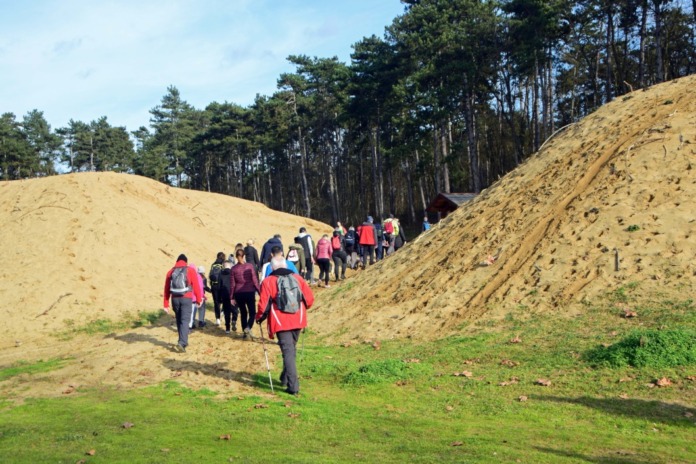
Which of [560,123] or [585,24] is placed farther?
[560,123]

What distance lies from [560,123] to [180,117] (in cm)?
5940

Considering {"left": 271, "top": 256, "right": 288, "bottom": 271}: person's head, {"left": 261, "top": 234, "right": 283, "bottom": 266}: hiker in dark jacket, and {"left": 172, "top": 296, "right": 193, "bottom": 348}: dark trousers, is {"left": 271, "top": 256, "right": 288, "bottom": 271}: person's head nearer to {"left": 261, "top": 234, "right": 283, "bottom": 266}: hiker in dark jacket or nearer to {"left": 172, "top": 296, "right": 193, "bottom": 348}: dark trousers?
{"left": 172, "top": 296, "right": 193, "bottom": 348}: dark trousers

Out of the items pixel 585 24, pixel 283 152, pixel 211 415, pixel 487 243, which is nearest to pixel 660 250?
pixel 487 243

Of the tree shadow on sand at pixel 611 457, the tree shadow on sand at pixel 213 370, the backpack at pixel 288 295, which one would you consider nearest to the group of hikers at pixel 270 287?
the backpack at pixel 288 295

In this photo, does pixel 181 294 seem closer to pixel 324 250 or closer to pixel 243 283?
pixel 243 283

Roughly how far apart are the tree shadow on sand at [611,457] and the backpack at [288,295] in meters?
4.46

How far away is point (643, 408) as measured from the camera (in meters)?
7.59

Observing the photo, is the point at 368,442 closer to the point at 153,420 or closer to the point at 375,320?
the point at 153,420

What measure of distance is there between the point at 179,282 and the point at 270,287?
4.11 meters

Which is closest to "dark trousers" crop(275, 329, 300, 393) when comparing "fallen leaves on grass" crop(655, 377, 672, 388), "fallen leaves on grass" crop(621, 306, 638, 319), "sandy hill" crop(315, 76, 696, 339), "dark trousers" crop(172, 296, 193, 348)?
"sandy hill" crop(315, 76, 696, 339)

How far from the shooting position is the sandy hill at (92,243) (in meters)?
20.5

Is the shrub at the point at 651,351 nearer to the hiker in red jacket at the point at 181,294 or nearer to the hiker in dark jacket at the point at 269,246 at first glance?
the hiker in red jacket at the point at 181,294

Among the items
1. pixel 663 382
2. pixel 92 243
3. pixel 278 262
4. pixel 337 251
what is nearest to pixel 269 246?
pixel 337 251

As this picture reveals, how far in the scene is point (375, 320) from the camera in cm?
1444
